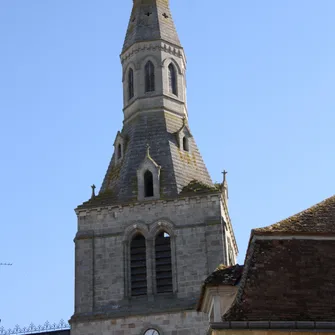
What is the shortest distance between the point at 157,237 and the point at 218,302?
70.6 ft

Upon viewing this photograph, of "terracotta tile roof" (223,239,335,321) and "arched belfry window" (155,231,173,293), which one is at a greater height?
"arched belfry window" (155,231,173,293)

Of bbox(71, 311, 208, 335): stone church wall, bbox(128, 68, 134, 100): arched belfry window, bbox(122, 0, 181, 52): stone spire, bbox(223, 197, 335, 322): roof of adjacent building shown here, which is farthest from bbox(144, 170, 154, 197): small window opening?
bbox(223, 197, 335, 322): roof of adjacent building

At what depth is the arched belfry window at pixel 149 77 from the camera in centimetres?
4259

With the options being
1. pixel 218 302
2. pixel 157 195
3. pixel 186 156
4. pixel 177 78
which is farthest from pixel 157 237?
pixel 218 302

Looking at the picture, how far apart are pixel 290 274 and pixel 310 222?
123 centimetres

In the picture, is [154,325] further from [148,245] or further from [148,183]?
[148,183]

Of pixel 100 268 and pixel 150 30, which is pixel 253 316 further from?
pixel 150 30

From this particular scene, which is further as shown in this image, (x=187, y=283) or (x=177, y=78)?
(x=177, y=78)

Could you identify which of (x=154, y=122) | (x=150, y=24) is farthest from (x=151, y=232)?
(x=150, y=24)

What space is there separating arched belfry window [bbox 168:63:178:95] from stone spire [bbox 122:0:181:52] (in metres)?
1.18

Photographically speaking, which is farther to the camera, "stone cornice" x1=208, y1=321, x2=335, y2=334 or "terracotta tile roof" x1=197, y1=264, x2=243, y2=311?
"terracotta tile roof" x1=197, y1=264, x2=243, y2=311

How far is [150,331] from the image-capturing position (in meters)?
35.9

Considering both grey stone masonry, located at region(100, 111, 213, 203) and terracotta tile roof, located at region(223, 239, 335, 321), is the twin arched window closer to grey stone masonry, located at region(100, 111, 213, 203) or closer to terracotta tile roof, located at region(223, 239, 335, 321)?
grey stone masonry, located at region(100, 111, 213, 203)

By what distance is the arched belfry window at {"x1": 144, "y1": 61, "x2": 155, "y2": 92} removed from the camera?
42594 millimetres
